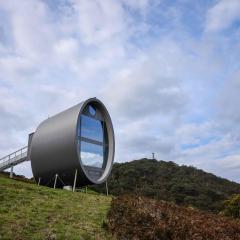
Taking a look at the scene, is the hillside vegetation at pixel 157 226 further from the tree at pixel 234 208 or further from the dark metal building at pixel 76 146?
the tree at pixel 234 208

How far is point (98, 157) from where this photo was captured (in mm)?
31797

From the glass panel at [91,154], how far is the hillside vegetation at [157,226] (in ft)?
45.4

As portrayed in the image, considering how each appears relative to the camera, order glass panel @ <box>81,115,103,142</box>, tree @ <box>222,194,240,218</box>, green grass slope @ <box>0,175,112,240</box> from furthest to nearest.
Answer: tree @ <box>222,194,240,218</box>, glass panel @ <box>81,115,103,142</box>, green grass slope @ <box>0,175,112,240</box>

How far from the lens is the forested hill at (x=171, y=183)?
5579 centimetres

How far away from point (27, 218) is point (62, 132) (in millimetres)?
15616

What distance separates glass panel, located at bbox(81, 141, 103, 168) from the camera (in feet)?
97.8

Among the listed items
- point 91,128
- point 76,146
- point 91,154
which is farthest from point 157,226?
point 91,128

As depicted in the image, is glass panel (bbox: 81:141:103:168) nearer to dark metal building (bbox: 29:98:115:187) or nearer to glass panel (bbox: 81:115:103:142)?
dark metal building (bbox: 29:98:115:187)

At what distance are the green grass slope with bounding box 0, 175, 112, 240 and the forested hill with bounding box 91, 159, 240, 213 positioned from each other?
1188 inches

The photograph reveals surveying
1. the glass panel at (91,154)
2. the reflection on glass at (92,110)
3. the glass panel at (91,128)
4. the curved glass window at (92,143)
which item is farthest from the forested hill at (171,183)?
the reflection on glass at (92,110)

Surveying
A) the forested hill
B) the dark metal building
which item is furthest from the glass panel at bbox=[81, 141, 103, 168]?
the forested hill

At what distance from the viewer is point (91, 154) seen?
101ft

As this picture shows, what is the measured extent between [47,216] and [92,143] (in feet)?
54.5

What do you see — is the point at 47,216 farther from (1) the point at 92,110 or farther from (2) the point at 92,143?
(1) the point at 92,110
